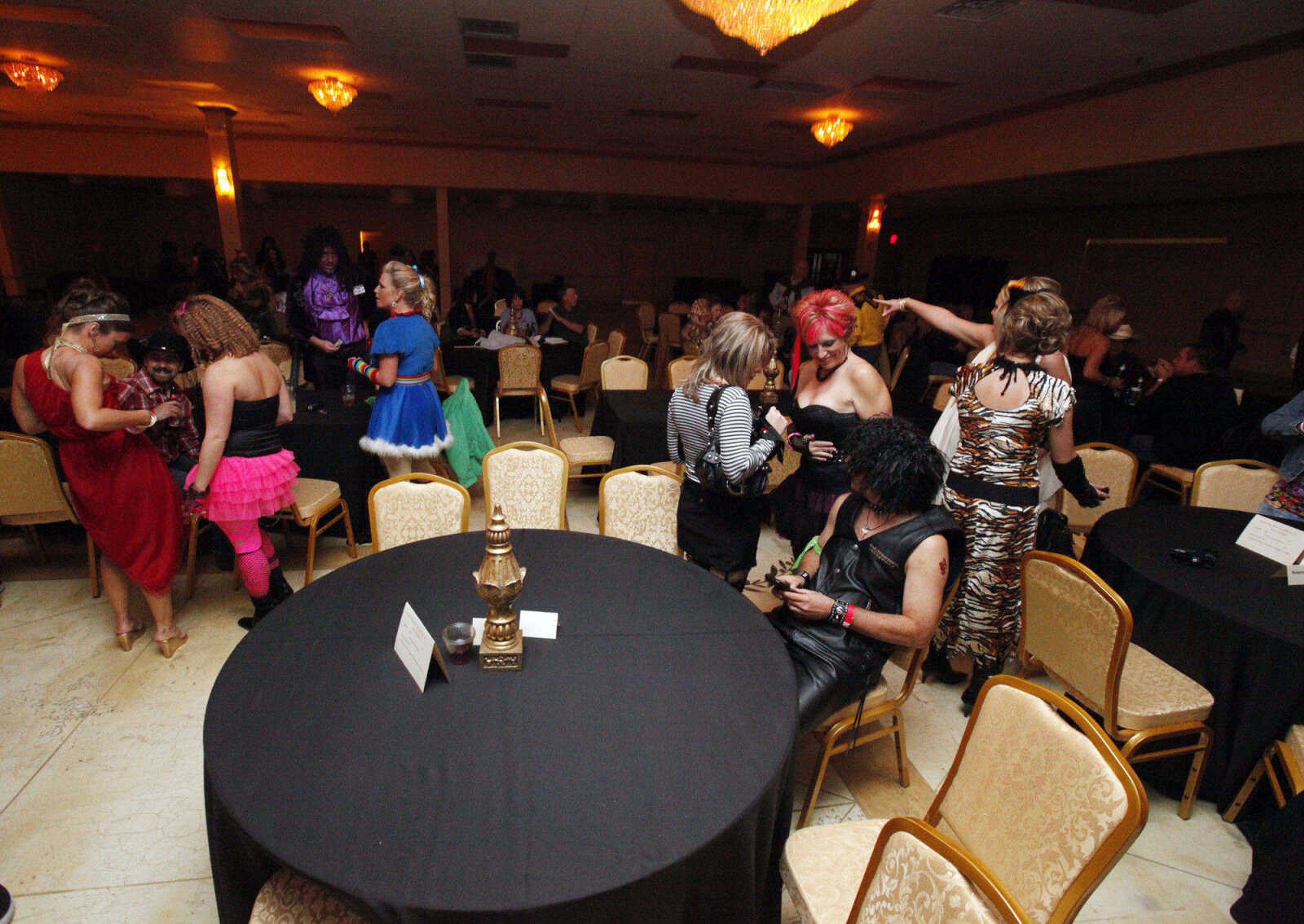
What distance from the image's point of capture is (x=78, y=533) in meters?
4.03

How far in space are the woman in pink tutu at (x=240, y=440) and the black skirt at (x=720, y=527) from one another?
1828mm

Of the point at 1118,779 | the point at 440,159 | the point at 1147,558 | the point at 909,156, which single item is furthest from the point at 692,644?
the point at 440,159

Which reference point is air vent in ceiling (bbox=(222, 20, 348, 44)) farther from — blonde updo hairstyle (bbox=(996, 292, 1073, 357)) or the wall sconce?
blonde updo hairstyle (bbox=(996, 292, 1073, 357))

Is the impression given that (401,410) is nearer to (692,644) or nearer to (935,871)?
(692,644)

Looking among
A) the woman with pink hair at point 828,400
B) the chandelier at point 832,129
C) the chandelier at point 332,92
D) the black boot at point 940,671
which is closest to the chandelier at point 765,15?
the woman with pink hair at point 828,400

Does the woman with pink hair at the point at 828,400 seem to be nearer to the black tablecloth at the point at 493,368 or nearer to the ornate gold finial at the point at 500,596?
the ornate gold finial at the point at 500,596

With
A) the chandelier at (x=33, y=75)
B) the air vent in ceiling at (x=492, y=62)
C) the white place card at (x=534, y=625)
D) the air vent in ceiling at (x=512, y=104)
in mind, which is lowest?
the white place card at (x=534, y=625)

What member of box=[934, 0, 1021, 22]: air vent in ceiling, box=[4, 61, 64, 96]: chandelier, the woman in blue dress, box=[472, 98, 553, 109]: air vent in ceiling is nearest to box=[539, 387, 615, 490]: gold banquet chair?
the woman in blue dress

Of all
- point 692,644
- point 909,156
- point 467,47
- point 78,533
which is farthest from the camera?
point 909,156

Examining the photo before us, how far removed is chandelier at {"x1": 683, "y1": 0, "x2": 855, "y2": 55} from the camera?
3.27 m

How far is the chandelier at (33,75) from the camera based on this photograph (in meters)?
6.15

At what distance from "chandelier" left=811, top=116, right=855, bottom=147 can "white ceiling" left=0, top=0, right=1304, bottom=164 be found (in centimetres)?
18

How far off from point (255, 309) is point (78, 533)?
247 cm

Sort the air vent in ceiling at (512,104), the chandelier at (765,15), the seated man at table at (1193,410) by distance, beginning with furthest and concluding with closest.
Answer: the air vent in ceiling at (512,104)
the seated man at table at (1193,410)
the chandelier at (765,15)
